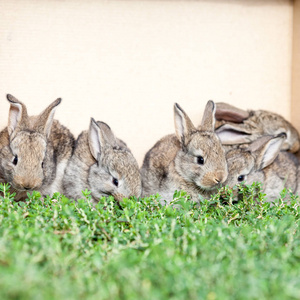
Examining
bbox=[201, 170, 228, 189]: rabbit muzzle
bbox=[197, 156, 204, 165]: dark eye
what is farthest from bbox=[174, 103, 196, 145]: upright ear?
bbox=[201, 170, 228, 189]: rabbit muzzle

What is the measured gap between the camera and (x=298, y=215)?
3.74 m

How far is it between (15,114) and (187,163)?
5.62 feet

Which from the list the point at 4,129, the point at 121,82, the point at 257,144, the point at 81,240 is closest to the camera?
the point at 81,240

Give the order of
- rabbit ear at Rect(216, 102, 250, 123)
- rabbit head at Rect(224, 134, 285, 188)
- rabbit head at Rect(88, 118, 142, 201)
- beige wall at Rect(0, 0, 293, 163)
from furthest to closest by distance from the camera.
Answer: rabbit ear at Rect(216, 102, 250, 123) → beige wall at Rect(0, 0, 293, 163) → rabbit head at Rect(224, 134, 285, 188) → rabbit head at Rect(88, 118, 142, 201)

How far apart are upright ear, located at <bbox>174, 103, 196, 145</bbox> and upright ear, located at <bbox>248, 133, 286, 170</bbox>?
80 cm

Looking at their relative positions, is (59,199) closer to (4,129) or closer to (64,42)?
(4,129)

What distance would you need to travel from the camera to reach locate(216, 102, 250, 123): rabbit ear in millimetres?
5438

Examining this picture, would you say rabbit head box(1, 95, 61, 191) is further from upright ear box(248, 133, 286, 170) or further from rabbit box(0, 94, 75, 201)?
upright ear box(248, 133, 286, 170)

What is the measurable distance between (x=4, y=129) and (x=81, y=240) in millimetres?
2235

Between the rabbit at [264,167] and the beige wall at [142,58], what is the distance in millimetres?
883

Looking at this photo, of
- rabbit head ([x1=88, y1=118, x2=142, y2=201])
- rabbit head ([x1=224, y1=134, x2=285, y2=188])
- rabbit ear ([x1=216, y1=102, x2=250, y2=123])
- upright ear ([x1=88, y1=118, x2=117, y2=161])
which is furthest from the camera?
rabbit ear ([x1=216, y1=102, x2=250, y2=123])

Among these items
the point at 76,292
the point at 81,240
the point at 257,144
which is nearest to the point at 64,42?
the point at 257,144

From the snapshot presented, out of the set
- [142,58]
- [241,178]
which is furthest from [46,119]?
[241,178]

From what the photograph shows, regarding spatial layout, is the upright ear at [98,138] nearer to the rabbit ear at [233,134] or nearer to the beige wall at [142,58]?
the beige wall at [142,58]
